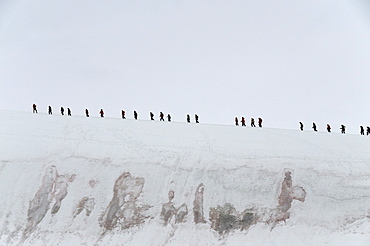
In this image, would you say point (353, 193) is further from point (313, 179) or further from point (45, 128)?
point (45, 128)

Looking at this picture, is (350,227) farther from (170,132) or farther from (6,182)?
(6,182)

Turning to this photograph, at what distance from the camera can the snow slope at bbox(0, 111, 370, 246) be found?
22625mm

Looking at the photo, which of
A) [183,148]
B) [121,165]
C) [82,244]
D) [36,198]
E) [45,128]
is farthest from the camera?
[45,128]

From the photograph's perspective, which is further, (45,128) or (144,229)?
(45,128)

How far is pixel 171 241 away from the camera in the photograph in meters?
22.4

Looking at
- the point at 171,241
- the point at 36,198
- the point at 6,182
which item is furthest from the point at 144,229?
the point at 6,182

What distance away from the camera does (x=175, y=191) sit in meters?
24.4

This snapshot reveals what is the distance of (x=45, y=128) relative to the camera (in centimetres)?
2925

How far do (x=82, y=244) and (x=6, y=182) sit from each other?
17.1ft

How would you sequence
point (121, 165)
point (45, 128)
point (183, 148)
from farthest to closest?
point (45, 128) → point (183, 148) → point (121, 165)

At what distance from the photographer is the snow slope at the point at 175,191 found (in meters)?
22.6

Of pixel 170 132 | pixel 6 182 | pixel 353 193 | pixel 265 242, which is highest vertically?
pixel 170 132

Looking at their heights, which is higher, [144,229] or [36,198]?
[36,198]

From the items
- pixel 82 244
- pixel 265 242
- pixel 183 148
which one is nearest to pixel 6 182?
pixel 82 244
